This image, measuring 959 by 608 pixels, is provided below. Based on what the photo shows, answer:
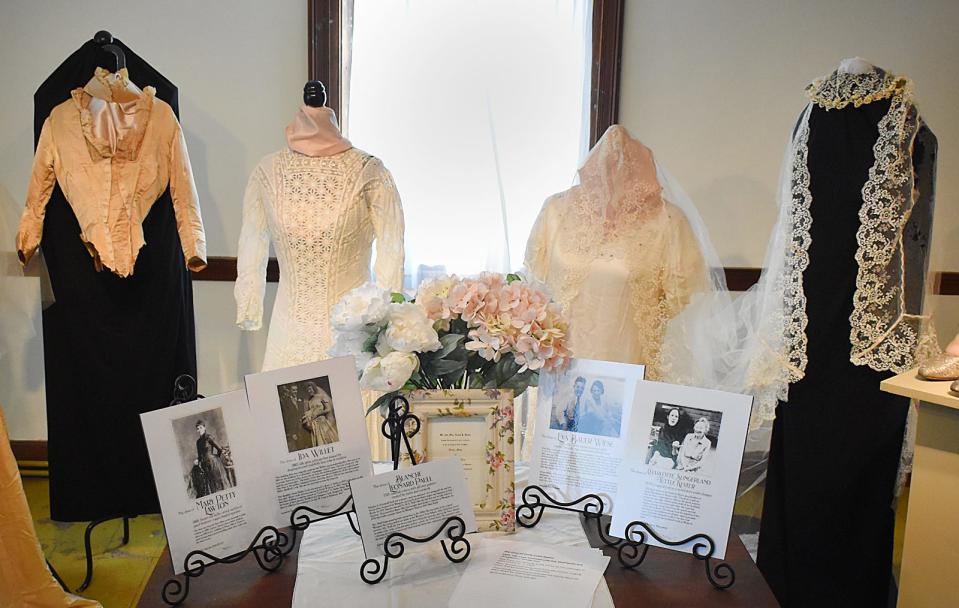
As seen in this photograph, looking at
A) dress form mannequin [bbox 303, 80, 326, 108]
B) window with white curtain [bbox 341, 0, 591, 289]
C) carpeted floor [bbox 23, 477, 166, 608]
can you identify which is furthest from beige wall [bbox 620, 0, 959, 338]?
carpeted floor [bbox 23, 477, 166, 608]

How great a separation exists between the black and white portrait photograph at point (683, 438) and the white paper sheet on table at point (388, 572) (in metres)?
0.21

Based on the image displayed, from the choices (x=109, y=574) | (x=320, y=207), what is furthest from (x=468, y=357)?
(x=109, y=574)

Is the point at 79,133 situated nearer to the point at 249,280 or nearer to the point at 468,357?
the point at 249,280

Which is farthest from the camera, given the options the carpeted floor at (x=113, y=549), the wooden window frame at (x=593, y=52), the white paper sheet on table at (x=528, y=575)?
the wooden window frame at (x=593, y=52)

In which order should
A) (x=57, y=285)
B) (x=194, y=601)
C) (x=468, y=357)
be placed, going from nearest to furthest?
(x=194, y=601) → (x=468, y=357) → (x=57, y=285)

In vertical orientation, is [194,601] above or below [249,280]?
below

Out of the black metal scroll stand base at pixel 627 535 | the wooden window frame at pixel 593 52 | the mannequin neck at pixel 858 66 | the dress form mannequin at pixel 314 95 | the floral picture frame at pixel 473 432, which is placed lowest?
the black metal scroll stand base at pixel 627 535

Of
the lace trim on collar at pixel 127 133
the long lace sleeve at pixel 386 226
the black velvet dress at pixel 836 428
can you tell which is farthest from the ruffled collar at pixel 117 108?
the black velvet dress at pixel 836 428

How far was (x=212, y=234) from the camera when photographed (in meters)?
3.30

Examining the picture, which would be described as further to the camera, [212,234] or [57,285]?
[212,234]

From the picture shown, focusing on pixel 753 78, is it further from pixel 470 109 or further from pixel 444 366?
pixel 444 366

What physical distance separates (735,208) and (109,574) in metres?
2.66

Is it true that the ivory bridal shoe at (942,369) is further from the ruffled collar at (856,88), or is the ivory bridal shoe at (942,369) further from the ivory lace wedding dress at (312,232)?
the ivory lace wedding dress at (312,232)

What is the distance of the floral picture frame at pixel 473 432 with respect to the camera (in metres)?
1.29
